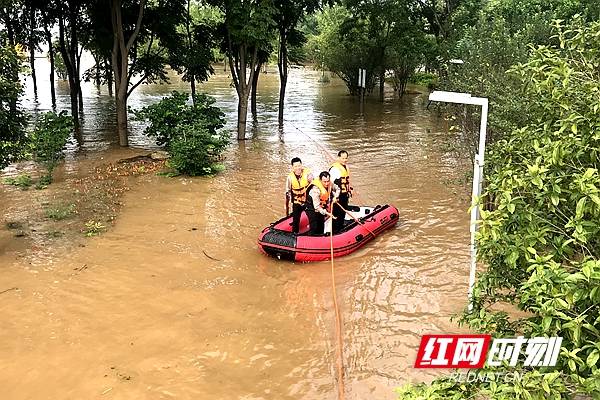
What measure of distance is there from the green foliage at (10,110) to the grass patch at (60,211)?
198 cm

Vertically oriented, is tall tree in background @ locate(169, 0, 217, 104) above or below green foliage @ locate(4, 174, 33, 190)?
above

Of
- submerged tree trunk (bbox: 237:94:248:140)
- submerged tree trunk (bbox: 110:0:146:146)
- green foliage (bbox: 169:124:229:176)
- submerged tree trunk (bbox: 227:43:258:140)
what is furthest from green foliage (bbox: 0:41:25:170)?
submerged tree trunk (bbox: 237:94:248:140)

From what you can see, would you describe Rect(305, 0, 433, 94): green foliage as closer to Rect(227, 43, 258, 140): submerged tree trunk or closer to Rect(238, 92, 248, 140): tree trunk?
Rect(227, 43, 258, 140): submerged tree trunk

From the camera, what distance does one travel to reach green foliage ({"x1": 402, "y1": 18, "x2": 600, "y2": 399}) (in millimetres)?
2859

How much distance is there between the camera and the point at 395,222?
1126 centimetres

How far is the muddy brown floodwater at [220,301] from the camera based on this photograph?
6395 millimetres

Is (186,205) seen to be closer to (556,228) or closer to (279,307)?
(279,307)

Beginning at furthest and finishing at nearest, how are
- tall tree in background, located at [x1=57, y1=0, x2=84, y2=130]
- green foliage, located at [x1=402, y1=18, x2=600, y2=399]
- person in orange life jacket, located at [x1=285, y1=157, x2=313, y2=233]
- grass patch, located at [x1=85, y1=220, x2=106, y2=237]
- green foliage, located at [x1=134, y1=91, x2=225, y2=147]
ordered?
tall tree in background, located at [x1=57, y1=0, x2=84, y2=130] → green foliage, located at [x1=134, y1=91, x2=225, y2=147] → grass patch, located at [x1=85, y1=220, x2=106, y2=237] → person in orange life jacket, located at [x1=285, y1=157, x2=313, y2=233] → green foliage, located at [x1=402, y1=18, x2=600, y2=399]

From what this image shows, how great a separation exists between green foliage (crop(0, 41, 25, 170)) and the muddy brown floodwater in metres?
1.82

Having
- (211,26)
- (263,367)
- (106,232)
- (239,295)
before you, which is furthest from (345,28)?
(263,367)

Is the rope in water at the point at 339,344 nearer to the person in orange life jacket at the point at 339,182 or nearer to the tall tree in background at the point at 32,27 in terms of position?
the person in orange life jacket at the point at 339,182

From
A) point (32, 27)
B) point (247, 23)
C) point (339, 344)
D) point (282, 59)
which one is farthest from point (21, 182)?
point (282, 59)

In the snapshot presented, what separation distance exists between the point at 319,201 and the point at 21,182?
8236mm

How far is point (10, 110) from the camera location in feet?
31.4
